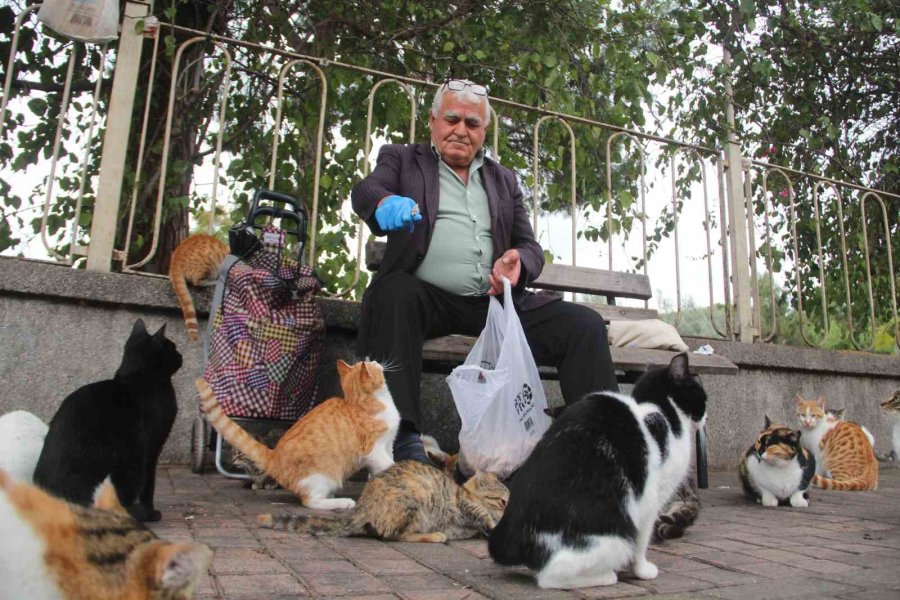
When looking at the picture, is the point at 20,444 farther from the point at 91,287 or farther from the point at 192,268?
the point at 192,268

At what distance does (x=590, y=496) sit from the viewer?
1.77 meters

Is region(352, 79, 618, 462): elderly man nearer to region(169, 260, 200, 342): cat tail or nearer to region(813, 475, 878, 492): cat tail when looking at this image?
region(169, 260, 200, 342): cat tail

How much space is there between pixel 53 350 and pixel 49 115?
208 cm

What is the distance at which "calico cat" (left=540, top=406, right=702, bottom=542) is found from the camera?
2.51 m

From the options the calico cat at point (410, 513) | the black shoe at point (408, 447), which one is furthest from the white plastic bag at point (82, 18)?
the calico cat at point (410, 513)

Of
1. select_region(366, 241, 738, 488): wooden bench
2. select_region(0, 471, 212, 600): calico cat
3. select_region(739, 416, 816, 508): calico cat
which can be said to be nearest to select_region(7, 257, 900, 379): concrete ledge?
select_region(366, 241, 738, 488): wooden bench

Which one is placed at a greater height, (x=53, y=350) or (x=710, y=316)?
(x=710, y=316)

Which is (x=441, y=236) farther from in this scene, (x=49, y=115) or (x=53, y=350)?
(x=49, y=115)

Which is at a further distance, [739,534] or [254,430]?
[254,430]

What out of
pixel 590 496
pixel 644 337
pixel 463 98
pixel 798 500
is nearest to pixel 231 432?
pixel 590 496

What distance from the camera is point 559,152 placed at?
513cm

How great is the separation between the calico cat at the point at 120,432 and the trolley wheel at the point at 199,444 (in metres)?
0.93

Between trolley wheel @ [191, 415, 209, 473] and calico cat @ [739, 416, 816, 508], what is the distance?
2921mm

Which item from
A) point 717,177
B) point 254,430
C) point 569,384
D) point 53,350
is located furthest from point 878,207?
point 53,350
